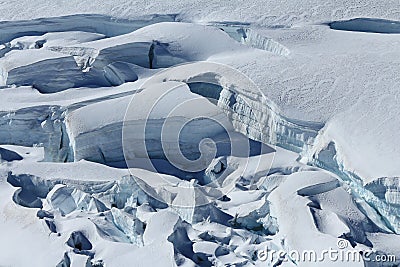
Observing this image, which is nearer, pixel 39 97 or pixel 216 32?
pixel 39 97

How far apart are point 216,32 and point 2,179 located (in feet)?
8.28

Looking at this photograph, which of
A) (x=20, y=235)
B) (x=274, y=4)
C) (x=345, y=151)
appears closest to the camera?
(x=20, y=235)

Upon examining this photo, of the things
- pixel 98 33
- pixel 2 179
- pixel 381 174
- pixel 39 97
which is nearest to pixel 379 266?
pixel 381 174

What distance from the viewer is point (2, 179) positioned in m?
5.43

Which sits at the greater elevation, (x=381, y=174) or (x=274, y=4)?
(x=274, y=4)

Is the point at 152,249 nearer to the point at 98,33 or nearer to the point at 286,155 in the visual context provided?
the point at 286,155

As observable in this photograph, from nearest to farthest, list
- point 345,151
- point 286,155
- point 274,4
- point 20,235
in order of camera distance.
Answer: point 20,235 < point 345,151 < point 286,155 < point 274,4

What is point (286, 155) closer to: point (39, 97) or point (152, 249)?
point (152, 249)

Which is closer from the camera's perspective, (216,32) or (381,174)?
(381,174)

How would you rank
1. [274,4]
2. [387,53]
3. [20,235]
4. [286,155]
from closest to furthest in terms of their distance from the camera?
[20,235] → [286,155] → [387,53] → [274,4]

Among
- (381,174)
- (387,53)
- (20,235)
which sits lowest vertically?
(20,235)

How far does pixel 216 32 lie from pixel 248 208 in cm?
229

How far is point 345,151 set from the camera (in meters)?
5.12

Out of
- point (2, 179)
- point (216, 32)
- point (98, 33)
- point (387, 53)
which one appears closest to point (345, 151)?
point (387, 53)
